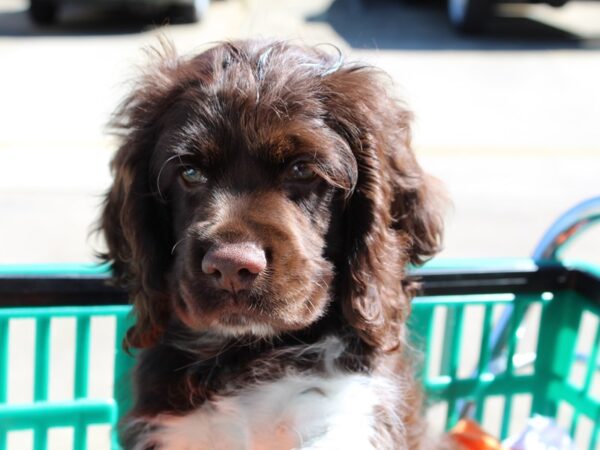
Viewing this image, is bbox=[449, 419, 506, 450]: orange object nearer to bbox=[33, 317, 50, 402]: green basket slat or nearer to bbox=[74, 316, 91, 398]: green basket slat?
bbox=[74, 316, 91, 398]: green basket slat

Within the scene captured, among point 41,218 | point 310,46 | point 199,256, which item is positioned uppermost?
point 310,46

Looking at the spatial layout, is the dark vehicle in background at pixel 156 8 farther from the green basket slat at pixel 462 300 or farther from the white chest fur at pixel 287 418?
the white chest fur at pixel 287 418

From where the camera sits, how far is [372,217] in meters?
2.57

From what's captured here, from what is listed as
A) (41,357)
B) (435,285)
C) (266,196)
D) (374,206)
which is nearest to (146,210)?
(266,196)

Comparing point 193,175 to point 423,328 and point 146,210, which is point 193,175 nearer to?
point 146,210

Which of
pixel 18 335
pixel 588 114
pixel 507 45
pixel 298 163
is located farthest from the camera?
pixel 507 45

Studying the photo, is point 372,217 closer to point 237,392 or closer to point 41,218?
point 237,392

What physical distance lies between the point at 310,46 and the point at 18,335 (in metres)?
3.13

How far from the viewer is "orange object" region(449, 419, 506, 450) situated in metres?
3.31

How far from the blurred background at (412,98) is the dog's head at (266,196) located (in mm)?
395

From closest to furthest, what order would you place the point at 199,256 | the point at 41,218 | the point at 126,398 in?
1. the point at 199,256
2. the point at 126,398
3. the point at 41,218

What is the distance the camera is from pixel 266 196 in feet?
8.00

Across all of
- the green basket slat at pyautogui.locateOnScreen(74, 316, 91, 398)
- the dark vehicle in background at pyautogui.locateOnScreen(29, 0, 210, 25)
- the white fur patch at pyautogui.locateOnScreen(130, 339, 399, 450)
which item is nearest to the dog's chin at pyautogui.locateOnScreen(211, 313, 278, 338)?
the white fur patch at pyautogui.locateOnScreen(130, 339, 399, 450)

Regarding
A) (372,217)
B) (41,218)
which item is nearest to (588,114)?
(41,218)
